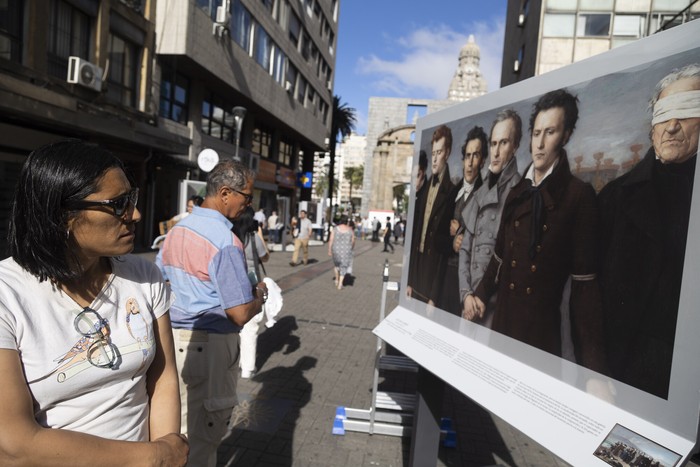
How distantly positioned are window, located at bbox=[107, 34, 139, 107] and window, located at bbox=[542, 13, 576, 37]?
1752 cm

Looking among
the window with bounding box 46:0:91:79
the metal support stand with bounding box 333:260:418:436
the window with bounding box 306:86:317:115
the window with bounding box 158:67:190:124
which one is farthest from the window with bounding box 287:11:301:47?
the metal support stand with bounding box 333:260:418:436

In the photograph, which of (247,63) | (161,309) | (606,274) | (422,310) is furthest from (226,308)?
(247,63)

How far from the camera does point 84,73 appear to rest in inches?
484

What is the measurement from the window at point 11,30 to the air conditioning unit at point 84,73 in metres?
1.17

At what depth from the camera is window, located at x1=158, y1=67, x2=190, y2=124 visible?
16.9 m

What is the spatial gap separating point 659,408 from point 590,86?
1.13 metres

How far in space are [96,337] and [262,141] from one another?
26.8m

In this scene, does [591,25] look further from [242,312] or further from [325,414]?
[242,312]

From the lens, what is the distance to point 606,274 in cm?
163

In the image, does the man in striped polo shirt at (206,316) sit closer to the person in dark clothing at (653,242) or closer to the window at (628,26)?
the person in dark clothing at (653,242)

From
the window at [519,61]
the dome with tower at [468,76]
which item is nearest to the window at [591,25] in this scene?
the window at [519,61]

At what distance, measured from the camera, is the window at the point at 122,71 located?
47.0 feet

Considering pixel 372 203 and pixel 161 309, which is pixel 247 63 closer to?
pixel 161 309

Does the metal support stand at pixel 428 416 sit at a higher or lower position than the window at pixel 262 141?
lower
